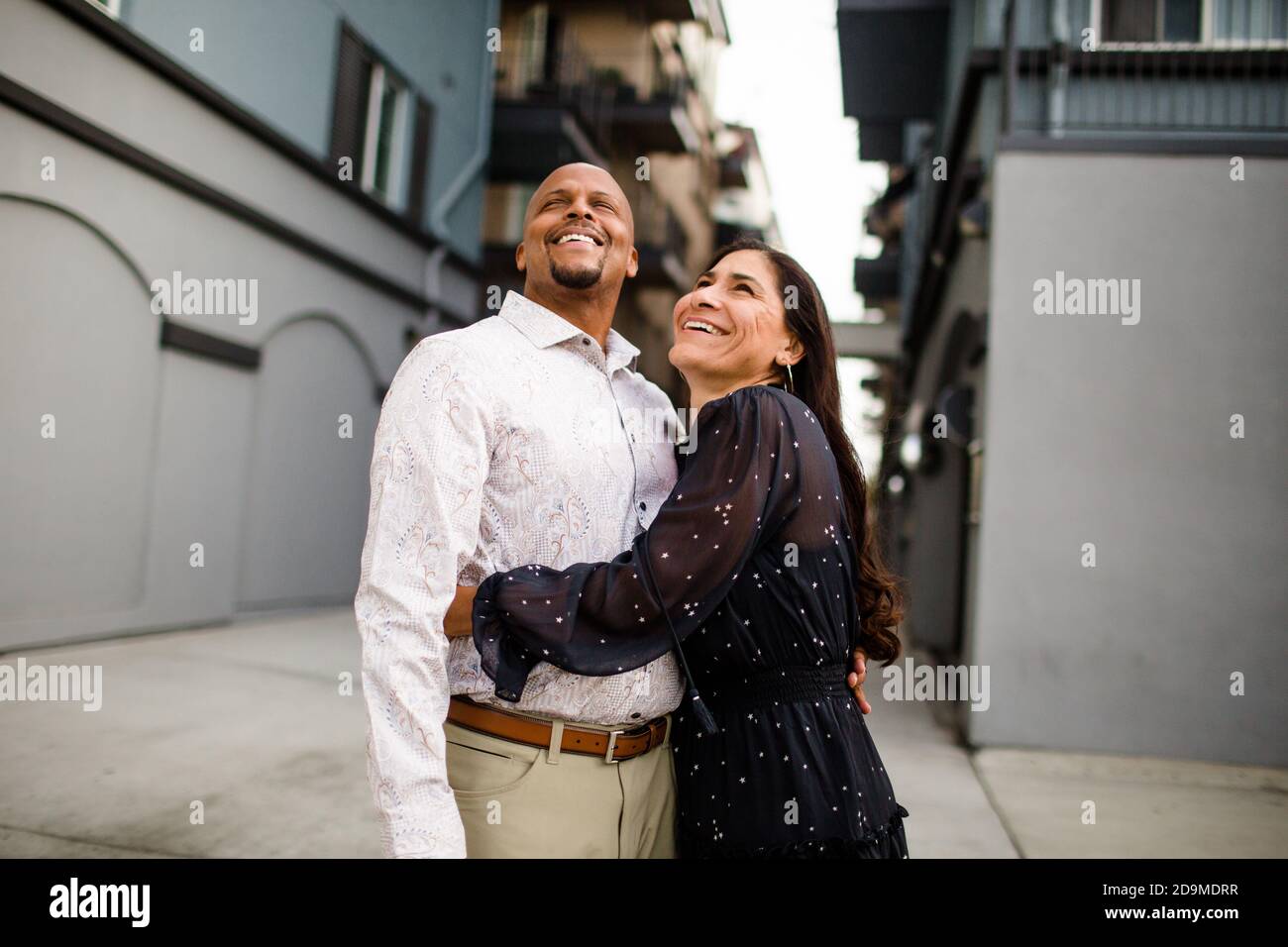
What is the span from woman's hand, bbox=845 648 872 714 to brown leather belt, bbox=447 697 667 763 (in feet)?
Result: 1.61

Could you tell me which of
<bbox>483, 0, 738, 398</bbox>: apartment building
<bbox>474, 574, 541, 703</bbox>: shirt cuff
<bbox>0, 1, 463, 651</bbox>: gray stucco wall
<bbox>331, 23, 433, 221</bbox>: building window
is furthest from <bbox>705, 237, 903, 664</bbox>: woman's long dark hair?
<bbox>483, 0, 738, 398</bbox>: apartment building

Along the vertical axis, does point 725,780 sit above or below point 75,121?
below

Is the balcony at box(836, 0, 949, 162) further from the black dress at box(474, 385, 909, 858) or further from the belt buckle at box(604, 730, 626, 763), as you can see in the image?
the belt buckle at box(604, 730, 626, 763)

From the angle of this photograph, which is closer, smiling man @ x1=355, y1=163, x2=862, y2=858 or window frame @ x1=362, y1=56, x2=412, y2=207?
smiling man @ x1=355, y1=163, x2=862, y2=858

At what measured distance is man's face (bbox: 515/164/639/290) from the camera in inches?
82.1

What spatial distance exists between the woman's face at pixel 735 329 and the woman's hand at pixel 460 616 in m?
0.71

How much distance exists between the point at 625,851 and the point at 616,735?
0.82 feet

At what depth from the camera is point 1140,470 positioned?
5.77 m

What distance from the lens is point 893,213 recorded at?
23.0 metres

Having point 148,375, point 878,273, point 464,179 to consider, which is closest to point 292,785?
point 148,375

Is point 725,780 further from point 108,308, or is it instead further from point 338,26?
point 338,26

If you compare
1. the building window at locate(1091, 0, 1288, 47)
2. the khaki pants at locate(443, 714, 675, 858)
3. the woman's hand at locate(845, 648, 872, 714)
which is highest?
the building window at locate(1091, 0, 1288, 47)
